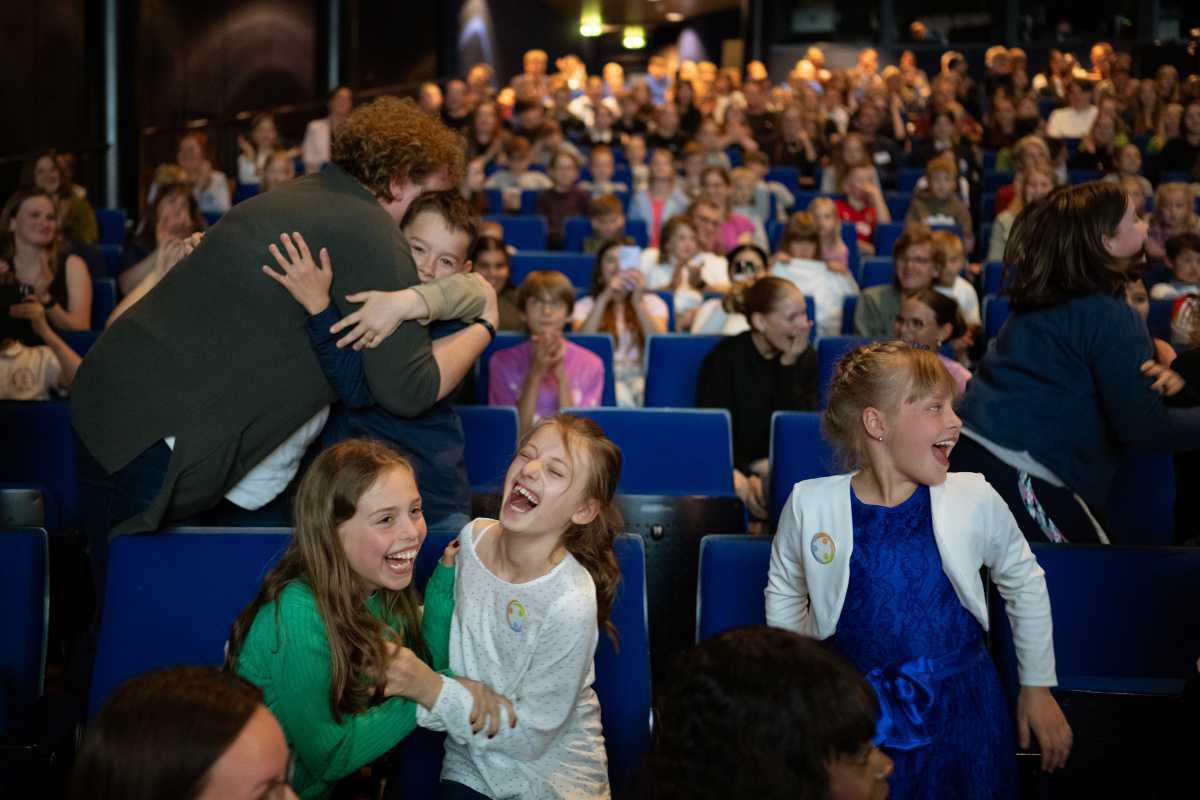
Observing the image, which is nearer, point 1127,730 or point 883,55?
point 1127,730

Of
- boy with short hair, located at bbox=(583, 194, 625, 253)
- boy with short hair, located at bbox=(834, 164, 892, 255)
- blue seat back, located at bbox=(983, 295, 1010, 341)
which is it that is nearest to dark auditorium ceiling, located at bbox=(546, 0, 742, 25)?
boy with short hair, located at bbox=(834, 164, 892, 255)

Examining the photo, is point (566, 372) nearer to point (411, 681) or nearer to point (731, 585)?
point (731, 585)

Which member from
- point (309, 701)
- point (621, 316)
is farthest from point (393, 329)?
point (621, 316)

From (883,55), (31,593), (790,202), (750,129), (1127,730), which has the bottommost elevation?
(1127,730)

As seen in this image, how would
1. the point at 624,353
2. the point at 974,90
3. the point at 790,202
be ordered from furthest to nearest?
the point at 974,90 → the point at 790,202 → the point at 624,353

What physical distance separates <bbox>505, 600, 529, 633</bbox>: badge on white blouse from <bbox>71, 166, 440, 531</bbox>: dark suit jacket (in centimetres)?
43

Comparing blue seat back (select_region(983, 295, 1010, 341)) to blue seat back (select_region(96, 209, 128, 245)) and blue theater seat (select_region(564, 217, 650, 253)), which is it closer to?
blue theater seat (select_region(564, 217, 650, 253))

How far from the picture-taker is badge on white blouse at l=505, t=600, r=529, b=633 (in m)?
2.04

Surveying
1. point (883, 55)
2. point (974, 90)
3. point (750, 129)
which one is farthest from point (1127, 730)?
point (883, 55)

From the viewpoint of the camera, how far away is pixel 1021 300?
2520 millimetres

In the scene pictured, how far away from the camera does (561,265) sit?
6105 millimetres

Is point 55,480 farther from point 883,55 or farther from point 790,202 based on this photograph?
point 883,55

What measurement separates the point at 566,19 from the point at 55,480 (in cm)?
1560

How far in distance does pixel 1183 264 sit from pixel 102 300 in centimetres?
424
